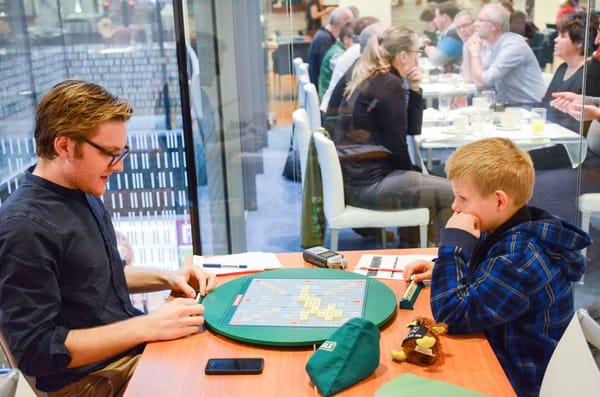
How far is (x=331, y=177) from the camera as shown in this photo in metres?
3.86

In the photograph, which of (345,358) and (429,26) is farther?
(429,26)

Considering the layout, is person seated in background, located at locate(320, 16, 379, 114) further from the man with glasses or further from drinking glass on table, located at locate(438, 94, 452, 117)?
the man with glasses

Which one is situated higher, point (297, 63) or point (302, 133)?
point (297, 63)

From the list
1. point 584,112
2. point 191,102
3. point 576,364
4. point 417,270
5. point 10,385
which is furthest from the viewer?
point 584,112

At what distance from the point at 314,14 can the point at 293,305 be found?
2.63m

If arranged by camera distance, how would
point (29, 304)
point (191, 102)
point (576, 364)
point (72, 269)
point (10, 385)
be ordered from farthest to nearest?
point (191, 102), point (72, 269), point (29, 304), point (576, 364), point (10, 385)

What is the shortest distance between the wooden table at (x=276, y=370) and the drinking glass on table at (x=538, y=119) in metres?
2.61

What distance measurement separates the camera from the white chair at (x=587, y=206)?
13.3 feet

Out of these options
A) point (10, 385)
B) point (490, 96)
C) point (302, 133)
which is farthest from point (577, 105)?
point (10, 385)

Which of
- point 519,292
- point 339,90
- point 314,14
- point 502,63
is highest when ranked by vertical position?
point 314,14

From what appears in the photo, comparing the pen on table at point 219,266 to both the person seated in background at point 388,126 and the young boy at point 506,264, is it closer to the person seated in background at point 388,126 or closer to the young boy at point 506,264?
the young boy at point 506,264

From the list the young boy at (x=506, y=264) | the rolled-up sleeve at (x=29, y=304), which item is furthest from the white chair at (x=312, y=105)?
the rolled-up sleeve at (x=29, y=304)

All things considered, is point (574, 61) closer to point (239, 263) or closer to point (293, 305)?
point (239, 263)

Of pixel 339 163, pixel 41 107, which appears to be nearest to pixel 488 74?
pixel 339 163
